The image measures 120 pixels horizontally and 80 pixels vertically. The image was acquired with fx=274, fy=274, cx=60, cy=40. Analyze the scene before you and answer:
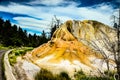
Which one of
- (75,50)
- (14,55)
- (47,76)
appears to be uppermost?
(75,50)

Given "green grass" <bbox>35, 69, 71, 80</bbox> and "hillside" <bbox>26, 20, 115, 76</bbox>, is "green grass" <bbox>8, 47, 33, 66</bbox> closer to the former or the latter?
"hillside" <bbox>26, 20, 115, 76</bbox>

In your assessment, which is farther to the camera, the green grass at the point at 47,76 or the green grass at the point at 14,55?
the green grass at the point at 14,55

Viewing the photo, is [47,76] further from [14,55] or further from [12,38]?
[12,38]

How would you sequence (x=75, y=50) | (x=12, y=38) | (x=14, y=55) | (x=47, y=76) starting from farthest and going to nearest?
1. (x=12, y=38)
2. (x=14, y=55)
3. (x=75, y=50)
4. (x=47, y=76)

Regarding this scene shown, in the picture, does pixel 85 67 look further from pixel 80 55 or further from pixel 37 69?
pixel 37 69

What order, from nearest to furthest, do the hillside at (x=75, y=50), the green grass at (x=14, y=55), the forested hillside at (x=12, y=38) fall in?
the hillside at (x=75, y=50) < the green grass at (x=14, y=55) < the forested hillside at (x=12, y=38)

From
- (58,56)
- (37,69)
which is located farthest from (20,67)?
(58,56)

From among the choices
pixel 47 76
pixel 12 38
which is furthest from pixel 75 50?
pixel 12 38

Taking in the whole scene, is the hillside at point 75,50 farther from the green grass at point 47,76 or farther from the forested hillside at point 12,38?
the forested hillside at point 12,38

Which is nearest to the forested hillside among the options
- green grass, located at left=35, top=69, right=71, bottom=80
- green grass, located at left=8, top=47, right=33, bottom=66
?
green grass, located at left=8, top=47, right=33, bottom=66

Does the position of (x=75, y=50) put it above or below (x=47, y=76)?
above

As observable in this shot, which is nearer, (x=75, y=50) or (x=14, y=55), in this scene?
(x=75, y=50)

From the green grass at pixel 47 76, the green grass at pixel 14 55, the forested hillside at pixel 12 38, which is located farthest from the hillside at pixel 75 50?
the forested hillside at pixel 12 38

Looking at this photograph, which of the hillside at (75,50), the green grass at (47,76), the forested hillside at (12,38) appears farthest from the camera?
the forested hillside at (12,38)
